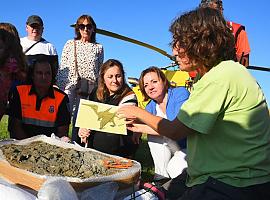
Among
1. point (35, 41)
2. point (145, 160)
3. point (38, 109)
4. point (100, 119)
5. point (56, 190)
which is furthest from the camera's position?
point (145, 160)

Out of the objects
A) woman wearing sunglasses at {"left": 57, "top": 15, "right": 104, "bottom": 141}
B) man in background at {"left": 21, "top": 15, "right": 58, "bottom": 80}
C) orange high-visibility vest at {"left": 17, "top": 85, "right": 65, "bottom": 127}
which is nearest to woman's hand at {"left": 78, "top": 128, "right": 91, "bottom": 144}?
orange high-visibility vest at {"left": 17, "top": 85, "right": 65, "bottom": 127}

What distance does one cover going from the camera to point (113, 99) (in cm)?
463

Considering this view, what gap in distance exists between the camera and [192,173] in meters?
2.39

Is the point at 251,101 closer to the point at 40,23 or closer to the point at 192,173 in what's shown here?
the point at 192,173

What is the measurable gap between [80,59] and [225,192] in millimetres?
3769

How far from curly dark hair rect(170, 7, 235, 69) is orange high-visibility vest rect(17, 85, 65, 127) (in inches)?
87.4

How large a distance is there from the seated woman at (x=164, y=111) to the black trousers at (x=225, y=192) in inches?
78.3

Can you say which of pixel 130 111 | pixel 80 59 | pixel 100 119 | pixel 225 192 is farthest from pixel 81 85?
pixel 225 192

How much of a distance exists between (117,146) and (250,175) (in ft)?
8.07

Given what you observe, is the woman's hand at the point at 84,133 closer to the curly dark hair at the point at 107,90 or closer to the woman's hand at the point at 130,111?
the curly dark hair at the point at 107,90

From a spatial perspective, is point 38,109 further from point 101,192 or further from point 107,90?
point 101,192

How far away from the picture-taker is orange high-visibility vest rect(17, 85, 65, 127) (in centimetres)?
430

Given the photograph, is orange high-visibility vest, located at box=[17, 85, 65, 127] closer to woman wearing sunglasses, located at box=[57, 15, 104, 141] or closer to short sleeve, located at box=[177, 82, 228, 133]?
woman wearing sunglasses, located at box=[57, 15, 104, 141]

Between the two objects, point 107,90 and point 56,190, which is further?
point 107,90
